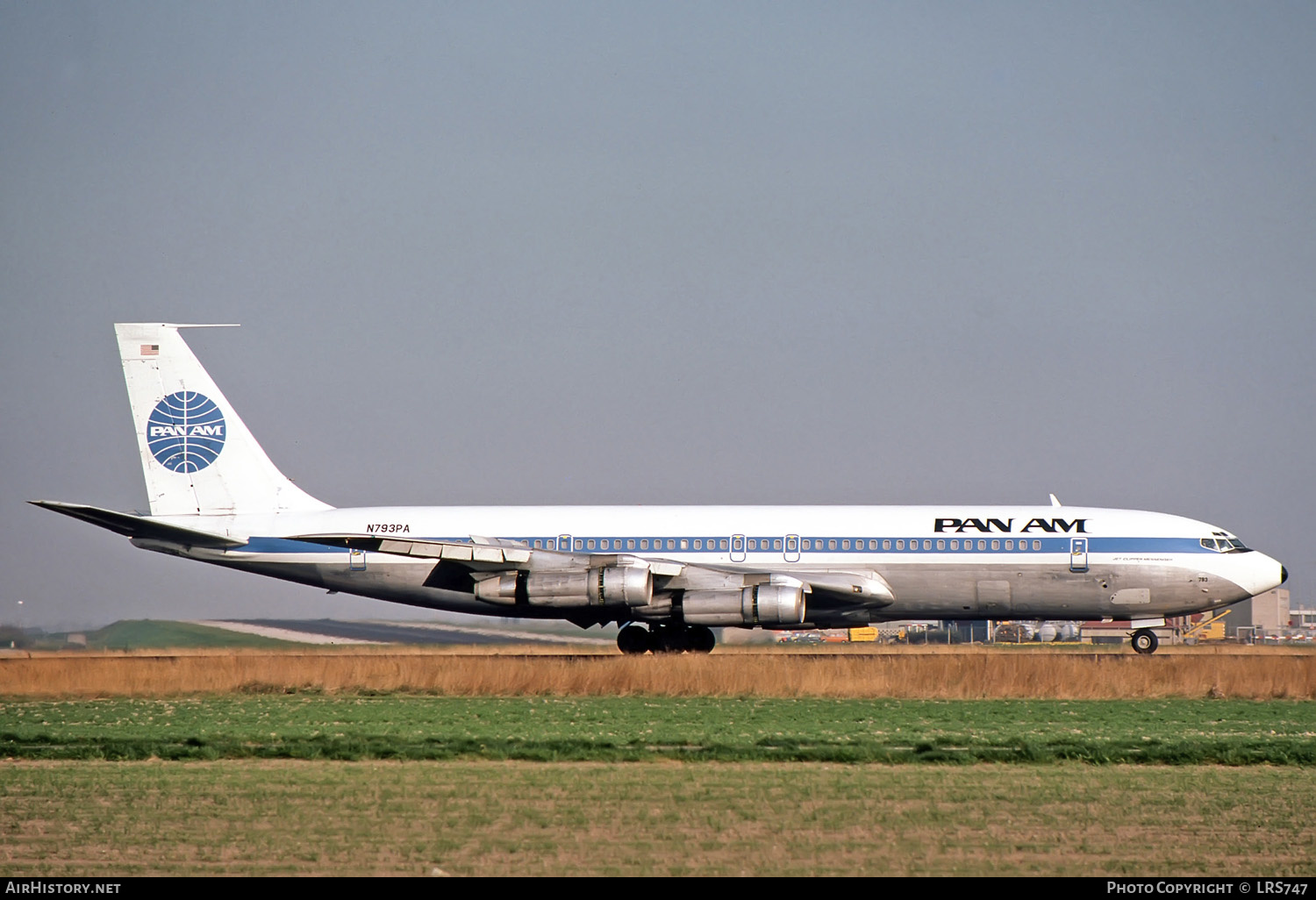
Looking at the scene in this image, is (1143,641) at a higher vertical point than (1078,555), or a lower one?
lower

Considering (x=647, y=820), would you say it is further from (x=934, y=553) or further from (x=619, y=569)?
(x=934, y=553)

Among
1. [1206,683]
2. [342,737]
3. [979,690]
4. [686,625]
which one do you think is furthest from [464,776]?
[686,625]

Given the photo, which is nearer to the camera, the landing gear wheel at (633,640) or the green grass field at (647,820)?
the green grass field at (647,820)

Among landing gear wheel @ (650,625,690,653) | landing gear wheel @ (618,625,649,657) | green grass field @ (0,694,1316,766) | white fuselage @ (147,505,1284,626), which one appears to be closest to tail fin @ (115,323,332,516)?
white fuselage @ (147,505,1284,626)

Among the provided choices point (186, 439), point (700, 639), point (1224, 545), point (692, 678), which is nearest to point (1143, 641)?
point (1224, 545)

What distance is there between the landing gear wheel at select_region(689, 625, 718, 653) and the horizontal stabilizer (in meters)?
11.5

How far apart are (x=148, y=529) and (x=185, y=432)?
383cm

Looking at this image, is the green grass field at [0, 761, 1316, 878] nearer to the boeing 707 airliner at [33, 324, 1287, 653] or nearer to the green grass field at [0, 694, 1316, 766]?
the green grass field at [0, 694, 1316, 766]

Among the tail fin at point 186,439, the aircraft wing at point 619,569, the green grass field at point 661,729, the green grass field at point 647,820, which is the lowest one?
the green grass field at point 647,820

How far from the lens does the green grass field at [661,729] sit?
15188 millimetres

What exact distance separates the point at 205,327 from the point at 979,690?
78.2 feet

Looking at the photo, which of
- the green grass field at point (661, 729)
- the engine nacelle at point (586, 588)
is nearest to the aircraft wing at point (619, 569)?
the engine nacelle at point (586, 588)

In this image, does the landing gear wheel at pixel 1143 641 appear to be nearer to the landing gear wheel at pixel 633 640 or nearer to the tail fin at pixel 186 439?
the landing gear wheel at pixel 633 640

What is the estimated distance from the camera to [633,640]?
3447 centimetres
